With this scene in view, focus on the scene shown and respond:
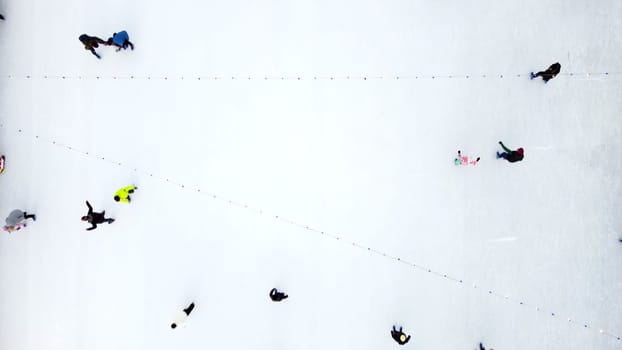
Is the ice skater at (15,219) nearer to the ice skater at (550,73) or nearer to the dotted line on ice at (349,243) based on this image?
the dotted line on ice at (349,243)

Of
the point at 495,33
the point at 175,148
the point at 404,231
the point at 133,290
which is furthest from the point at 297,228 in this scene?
the point at 495,33

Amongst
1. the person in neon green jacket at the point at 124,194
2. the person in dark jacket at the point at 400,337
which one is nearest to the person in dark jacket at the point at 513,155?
the person in dark jacket at the point at 400,337

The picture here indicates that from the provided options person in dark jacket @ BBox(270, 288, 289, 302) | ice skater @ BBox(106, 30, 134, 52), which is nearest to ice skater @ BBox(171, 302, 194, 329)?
person in dark jacket @ BBox(270, 288, 289, 302)

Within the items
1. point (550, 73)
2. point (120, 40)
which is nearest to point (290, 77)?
point (120, 40)

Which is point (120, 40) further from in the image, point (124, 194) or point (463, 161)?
point (463, 161)

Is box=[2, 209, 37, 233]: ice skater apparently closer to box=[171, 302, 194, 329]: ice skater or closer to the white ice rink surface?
the white ice rink surface
